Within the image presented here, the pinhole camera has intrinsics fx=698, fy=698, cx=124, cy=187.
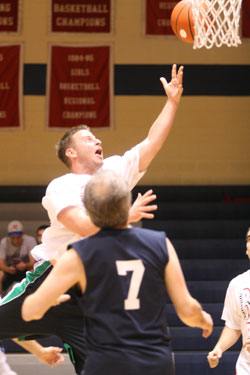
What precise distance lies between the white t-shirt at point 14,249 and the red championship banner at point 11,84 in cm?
261

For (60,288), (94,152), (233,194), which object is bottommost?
(233,194)

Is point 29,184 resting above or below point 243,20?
below

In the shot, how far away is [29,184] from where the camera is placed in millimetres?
11586

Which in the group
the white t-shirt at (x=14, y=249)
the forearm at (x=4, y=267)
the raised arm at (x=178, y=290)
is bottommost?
the forearm at (x=4, y=267)

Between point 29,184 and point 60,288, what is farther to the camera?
point 29,184

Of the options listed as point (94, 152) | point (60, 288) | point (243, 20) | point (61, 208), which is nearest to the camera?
point (60, 288)

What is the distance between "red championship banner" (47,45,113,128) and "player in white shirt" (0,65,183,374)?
7.42 meters

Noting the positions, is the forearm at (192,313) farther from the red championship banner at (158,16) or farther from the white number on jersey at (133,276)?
the red championship banner at (158,16)

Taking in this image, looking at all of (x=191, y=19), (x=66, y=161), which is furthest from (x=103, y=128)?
Result: (x=66, y=161)

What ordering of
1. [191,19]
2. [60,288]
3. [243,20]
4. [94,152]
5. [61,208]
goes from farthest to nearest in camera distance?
1. [243,20]
2. [191,19]
3. [94,152]
4. [61,208]
5. [60,288]

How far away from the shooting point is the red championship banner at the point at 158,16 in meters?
11.2

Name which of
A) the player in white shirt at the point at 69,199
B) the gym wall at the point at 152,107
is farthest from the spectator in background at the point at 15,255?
the player in white shirt at the point at 69,199

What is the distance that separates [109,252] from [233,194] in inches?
353

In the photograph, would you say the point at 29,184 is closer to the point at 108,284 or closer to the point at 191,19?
the point at 191,19
